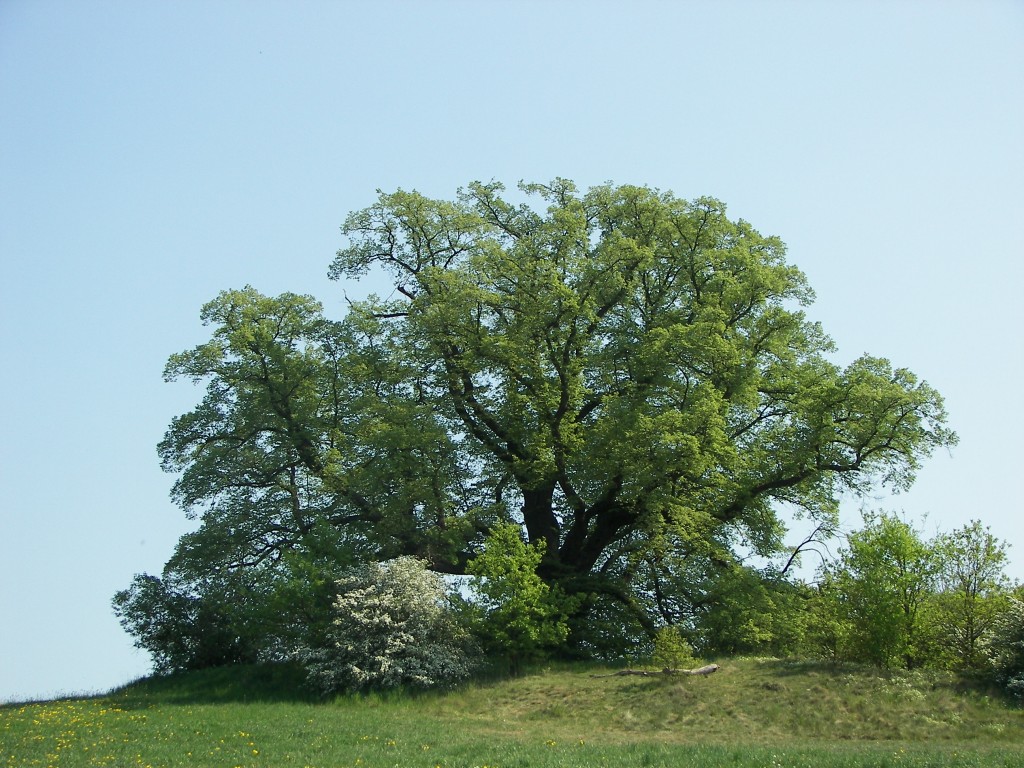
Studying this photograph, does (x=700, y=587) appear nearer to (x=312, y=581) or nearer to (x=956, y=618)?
(x=956, y=618)

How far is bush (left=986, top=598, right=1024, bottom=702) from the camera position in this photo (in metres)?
25.2

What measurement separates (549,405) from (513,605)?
8337mm

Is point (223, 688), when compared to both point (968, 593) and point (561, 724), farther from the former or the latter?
point (968, 593)

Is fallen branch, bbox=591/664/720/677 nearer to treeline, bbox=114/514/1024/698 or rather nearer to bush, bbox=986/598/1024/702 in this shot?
treeline, bbox=114/514/1024/698

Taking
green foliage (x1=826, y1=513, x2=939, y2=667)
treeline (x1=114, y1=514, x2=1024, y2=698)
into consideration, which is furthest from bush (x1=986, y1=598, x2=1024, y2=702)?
green foliage (x1=826, y1=513, x2=939, y2=667)

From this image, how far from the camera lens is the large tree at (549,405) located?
34500 millimetres

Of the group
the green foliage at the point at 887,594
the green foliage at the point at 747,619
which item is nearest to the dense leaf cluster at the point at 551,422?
the green foliage at the point at 747,619

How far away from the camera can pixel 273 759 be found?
784 inches

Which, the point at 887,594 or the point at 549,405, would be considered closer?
the point at 887,594

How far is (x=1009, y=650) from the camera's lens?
25875 mm

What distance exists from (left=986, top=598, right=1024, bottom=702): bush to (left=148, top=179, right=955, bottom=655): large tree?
8.66m

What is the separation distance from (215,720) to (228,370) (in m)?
15.4

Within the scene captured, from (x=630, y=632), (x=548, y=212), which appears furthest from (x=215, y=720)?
(x=548, y=212)

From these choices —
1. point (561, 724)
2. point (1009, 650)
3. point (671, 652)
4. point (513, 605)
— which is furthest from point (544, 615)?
point (1009, 650)
